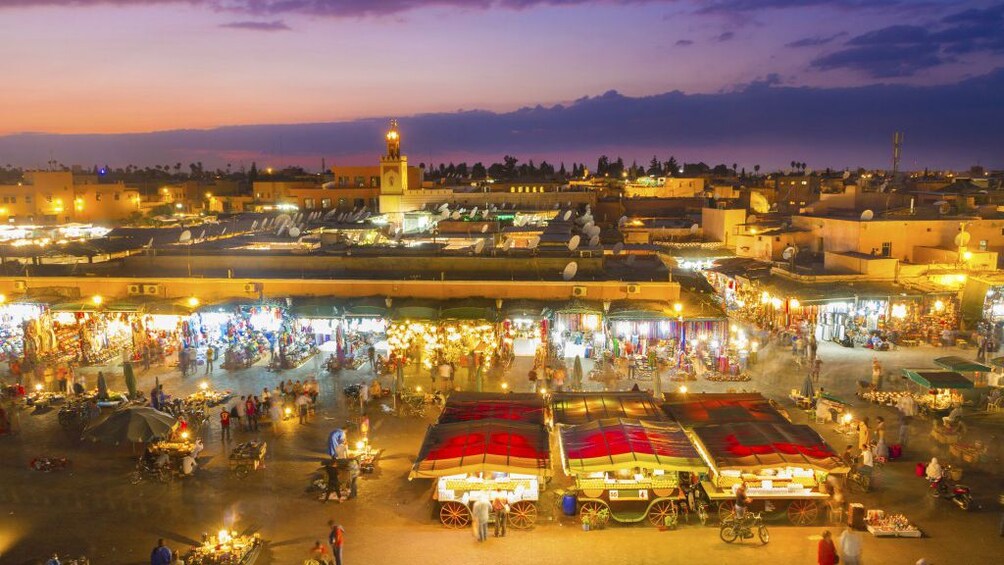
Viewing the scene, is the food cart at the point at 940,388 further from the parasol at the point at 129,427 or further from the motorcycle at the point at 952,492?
the parasol at the point at 129,427

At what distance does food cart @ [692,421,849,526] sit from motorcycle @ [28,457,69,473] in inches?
496

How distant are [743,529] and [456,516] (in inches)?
182

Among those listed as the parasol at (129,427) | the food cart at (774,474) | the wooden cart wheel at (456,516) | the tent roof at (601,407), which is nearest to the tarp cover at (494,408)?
the tent roof at (601,407)

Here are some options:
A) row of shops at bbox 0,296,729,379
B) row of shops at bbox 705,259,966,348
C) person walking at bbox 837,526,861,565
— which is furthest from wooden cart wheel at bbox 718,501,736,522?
row of shops at bbox 705,259,966,348

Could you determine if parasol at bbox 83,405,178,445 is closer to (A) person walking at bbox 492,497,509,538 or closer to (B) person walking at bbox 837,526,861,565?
(A) person walking at bbox 492,497,509,538

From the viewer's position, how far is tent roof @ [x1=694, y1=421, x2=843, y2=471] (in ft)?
36.9

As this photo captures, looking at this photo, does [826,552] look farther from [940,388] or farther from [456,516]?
[940,388]

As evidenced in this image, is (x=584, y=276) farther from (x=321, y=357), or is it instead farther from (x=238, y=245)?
(x=238, y=245)

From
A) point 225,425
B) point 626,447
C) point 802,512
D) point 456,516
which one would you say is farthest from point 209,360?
point 802,512

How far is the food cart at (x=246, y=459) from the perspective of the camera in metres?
13.4

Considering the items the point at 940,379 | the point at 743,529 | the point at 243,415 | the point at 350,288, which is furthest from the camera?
the point at 350,288

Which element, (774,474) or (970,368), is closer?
(774,474)

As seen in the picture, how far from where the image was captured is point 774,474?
11.5 meters

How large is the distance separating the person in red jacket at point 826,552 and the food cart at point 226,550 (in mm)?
8206
